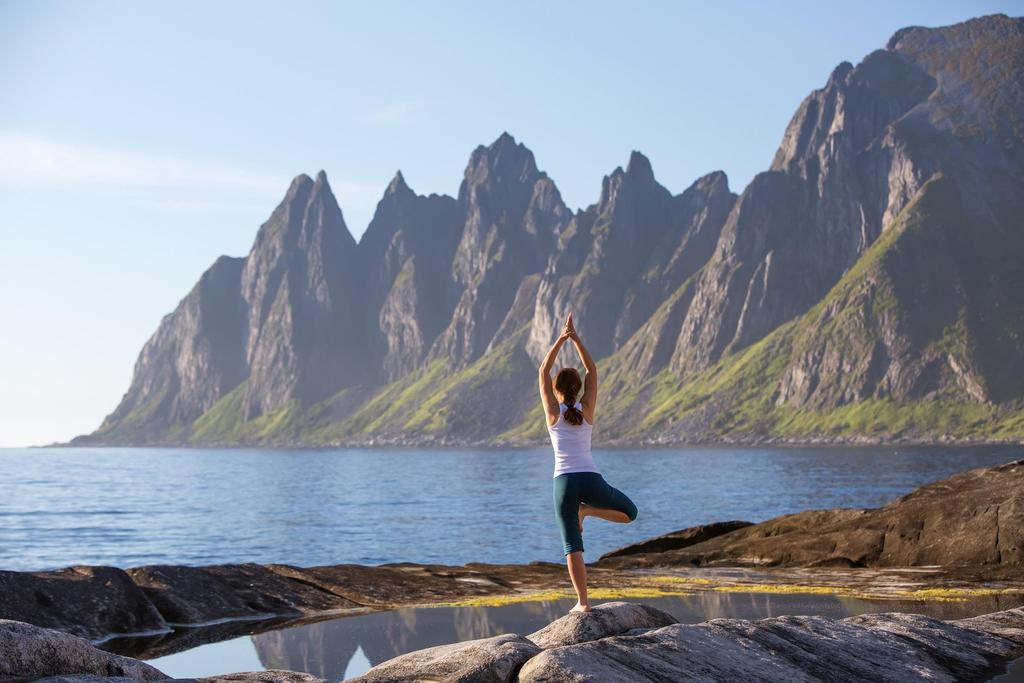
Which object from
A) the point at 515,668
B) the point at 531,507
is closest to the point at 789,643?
the point at 515,668

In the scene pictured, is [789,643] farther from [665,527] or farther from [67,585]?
[665,527]

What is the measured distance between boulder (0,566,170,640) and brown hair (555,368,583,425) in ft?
40.4

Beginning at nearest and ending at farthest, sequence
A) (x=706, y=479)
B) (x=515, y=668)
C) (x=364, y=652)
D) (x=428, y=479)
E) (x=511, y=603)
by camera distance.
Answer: (x=515, y=668) → (x=364, y=652) → (x=511, y=603) → (x=706, y=479) → (x=428, y=479)

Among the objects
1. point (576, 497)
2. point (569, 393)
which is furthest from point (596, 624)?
point (569, 393)

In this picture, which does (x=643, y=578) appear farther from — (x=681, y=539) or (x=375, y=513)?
(x=375, y=513)

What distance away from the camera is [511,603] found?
24.9 m

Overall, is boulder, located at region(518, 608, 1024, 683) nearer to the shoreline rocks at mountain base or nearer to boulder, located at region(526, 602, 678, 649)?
the shoreline rocks at mountain base

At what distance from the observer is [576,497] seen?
13.8m

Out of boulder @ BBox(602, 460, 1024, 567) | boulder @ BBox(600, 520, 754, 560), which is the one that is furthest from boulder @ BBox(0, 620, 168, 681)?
boulder @ BBox(600, 520, 754, 560)

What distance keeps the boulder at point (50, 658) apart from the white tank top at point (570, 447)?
212 inches

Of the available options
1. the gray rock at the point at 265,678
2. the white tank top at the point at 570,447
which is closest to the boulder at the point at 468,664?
the gray rock at the point at 265,678

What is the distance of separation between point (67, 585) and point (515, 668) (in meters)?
14.3

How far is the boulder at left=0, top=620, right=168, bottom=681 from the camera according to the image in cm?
1084

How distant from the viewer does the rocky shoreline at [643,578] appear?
22000 millimetres
